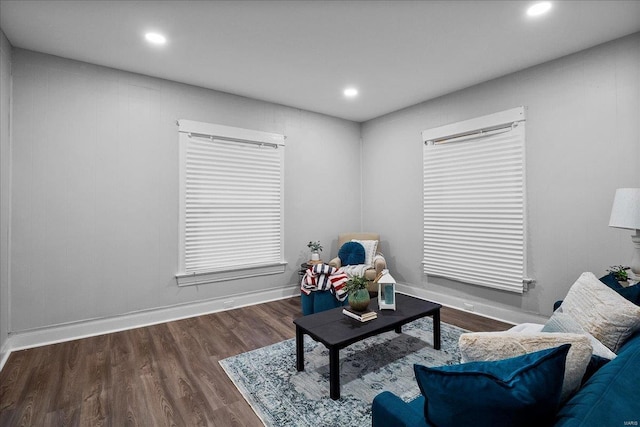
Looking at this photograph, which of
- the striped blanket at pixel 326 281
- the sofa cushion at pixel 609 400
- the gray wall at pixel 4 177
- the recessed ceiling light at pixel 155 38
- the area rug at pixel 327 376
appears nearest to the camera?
the sofa cushion at pixel 609 400

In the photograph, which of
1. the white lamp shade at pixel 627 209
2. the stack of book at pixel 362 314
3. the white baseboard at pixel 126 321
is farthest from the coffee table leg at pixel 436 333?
the white baseboard at pixel 126 321

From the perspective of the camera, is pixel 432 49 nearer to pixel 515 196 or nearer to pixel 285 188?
pixel 515 196

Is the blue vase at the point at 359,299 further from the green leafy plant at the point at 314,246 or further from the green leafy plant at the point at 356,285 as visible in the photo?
the green leafy plant at the point at 314,246

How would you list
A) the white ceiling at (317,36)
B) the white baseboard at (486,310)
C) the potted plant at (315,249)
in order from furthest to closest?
the potted plant at (315,249) < the white baseboard at (486,310) < the white ceiling at (317,36)

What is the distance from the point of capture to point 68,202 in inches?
126

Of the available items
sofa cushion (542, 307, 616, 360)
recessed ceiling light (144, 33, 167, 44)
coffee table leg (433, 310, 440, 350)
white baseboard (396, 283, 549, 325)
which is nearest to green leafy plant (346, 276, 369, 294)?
coffee table leg (433, 310, 440, 350)

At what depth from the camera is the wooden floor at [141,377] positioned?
203 cm

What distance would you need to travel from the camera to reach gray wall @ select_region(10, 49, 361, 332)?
3041mm

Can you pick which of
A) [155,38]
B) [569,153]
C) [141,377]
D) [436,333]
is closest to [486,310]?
[436,333]

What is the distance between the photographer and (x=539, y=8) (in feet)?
8.10

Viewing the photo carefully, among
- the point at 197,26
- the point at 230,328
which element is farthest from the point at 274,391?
the point at 197,26

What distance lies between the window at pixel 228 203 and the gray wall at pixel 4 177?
5.10ft

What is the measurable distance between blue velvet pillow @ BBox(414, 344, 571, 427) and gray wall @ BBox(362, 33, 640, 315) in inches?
117

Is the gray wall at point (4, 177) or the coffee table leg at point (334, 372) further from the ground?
the gray wall at point (4, 177)
